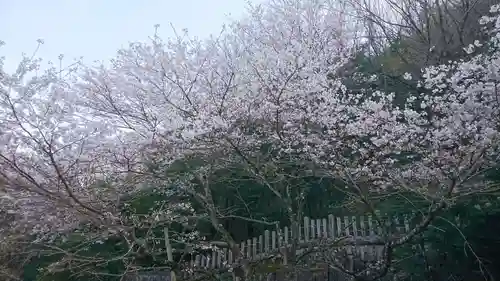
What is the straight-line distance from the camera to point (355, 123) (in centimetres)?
557

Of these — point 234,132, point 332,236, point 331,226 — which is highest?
point 234,132

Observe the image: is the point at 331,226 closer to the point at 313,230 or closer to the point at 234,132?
the point at 313,230

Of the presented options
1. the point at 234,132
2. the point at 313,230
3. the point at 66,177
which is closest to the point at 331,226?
the point at 313,230

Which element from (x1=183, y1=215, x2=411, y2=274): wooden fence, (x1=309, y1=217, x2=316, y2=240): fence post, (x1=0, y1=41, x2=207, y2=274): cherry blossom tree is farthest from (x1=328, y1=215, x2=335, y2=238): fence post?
(x1=0, y1=41, x2=207, y2=274): cherry blossom tree

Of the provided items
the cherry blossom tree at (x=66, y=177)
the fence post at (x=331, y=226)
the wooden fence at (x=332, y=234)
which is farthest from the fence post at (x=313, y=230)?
the cherry blossom tree at (x=66, y=177)

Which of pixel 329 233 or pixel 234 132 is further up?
pixel 234 132

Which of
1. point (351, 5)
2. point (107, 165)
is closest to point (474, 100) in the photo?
point (107, 165)

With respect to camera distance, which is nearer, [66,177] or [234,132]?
[66,177]

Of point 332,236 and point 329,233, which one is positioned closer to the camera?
point 332,236

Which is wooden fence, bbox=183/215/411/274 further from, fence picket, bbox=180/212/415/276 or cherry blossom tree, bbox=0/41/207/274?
cherry blossom tree, bbox=0/41/207/274

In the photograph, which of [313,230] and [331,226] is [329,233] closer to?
[331,226]

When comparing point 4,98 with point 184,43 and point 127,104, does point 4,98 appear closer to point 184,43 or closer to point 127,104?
point 127,104

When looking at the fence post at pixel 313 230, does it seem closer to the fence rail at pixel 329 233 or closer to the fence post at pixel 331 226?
the fence rail at pixel 329 233

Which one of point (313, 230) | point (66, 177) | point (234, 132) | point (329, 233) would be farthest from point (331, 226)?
point (66, 177)
